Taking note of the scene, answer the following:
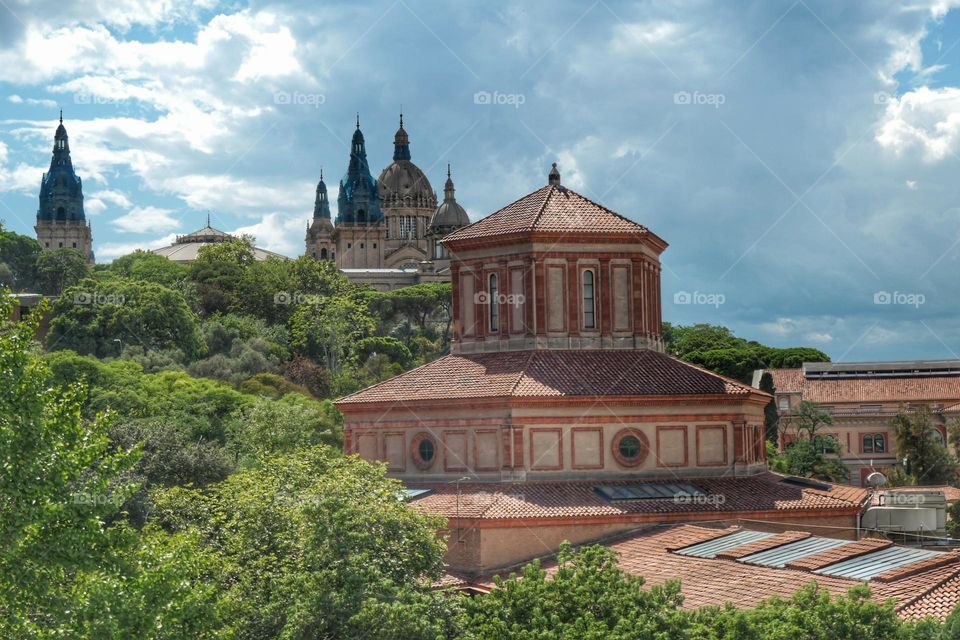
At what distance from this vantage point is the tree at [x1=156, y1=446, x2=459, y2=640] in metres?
28.3

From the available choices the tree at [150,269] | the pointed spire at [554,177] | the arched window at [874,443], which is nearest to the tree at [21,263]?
the tree at [150,269]

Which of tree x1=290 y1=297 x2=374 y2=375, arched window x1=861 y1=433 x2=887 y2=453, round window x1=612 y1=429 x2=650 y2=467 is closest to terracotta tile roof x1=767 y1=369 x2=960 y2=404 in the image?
arched window x1=861 y1=433 x2=887 y2=453

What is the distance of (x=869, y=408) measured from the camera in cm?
9975

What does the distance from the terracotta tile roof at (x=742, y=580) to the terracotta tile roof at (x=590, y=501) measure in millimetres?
1545

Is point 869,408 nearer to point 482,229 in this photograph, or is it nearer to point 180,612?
point 482,229

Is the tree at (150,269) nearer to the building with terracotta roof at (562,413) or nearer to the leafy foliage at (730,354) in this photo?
the leafy foliage at (730,354)

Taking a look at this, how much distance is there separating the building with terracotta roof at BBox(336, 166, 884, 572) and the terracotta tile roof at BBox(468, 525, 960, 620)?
2035mm

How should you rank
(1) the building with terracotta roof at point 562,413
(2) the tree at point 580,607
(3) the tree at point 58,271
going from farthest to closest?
(3) the tree at point 58,271 < (1) the building with terracotta roof at point 562,413 < (2) the tree at point 580,607

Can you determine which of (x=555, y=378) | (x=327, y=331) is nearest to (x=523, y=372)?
(x=555, y=378)

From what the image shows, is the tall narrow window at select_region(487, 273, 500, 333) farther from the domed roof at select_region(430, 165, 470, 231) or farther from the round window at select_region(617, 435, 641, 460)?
the domed roof at select_region(430, 165, 470, 231)

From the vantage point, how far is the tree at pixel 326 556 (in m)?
28.3

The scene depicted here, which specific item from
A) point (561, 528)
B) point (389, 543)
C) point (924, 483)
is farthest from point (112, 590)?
point (924, 483)

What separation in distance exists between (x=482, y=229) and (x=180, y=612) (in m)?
21.4

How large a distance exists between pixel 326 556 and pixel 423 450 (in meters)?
11.0
